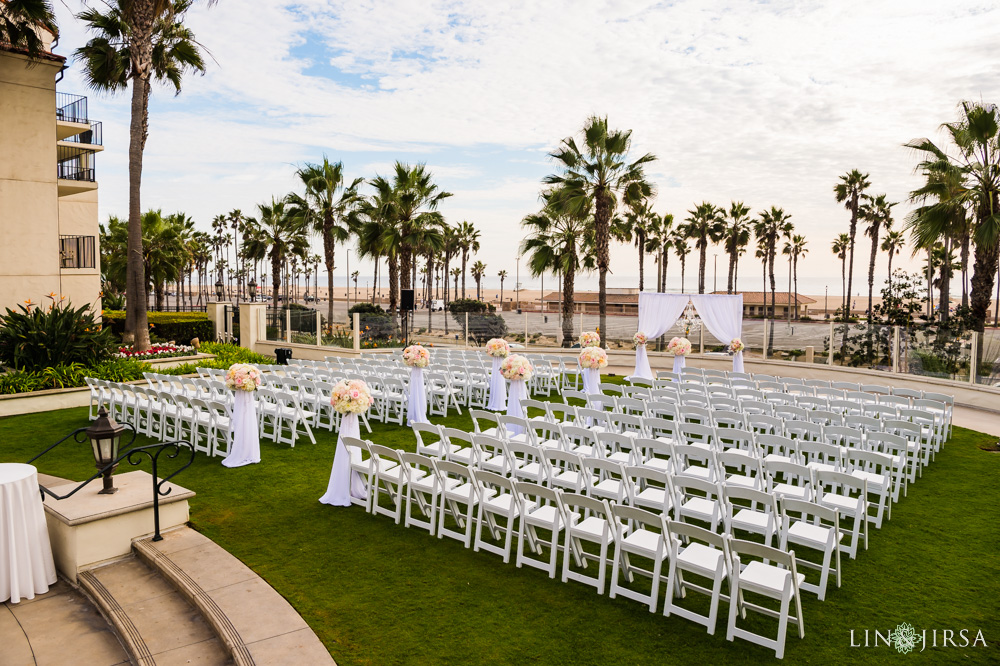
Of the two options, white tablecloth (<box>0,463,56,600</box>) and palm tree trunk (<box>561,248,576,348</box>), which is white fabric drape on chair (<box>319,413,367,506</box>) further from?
palm tree trunk (<box>561,248,576,348</box>)

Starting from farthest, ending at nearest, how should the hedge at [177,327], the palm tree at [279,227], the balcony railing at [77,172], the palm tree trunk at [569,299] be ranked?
the palm tree at [279,227]
the palm tree trunk at [569,299]
the hedge at [177,327]
the balcony railing at [77,172]

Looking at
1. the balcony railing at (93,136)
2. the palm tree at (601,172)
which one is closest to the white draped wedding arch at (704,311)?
the palm tree at (601,172)

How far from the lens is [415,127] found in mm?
25484

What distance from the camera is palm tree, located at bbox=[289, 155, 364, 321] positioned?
23297mm

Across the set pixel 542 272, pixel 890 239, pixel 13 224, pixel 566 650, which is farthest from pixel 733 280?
pixel 566 650

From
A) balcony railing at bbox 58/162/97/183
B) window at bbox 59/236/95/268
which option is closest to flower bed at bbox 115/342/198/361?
window at bbox 59/236/95/268

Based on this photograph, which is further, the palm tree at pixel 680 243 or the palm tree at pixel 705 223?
the palm tree at pixel 680 243

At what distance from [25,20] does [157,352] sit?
29.1 ft

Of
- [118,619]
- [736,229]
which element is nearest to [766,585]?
[118,619]

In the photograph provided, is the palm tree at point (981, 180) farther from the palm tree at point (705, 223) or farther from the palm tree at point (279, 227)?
the palm tree at point (705, 223)

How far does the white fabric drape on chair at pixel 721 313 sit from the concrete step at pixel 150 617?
15649 mm

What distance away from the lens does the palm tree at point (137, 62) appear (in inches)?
667

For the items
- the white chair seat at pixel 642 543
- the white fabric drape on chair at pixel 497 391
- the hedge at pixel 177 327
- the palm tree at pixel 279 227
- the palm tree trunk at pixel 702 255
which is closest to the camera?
the white chair seat at pixel 642 543

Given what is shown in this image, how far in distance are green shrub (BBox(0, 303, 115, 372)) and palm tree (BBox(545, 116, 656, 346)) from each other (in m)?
13.8
